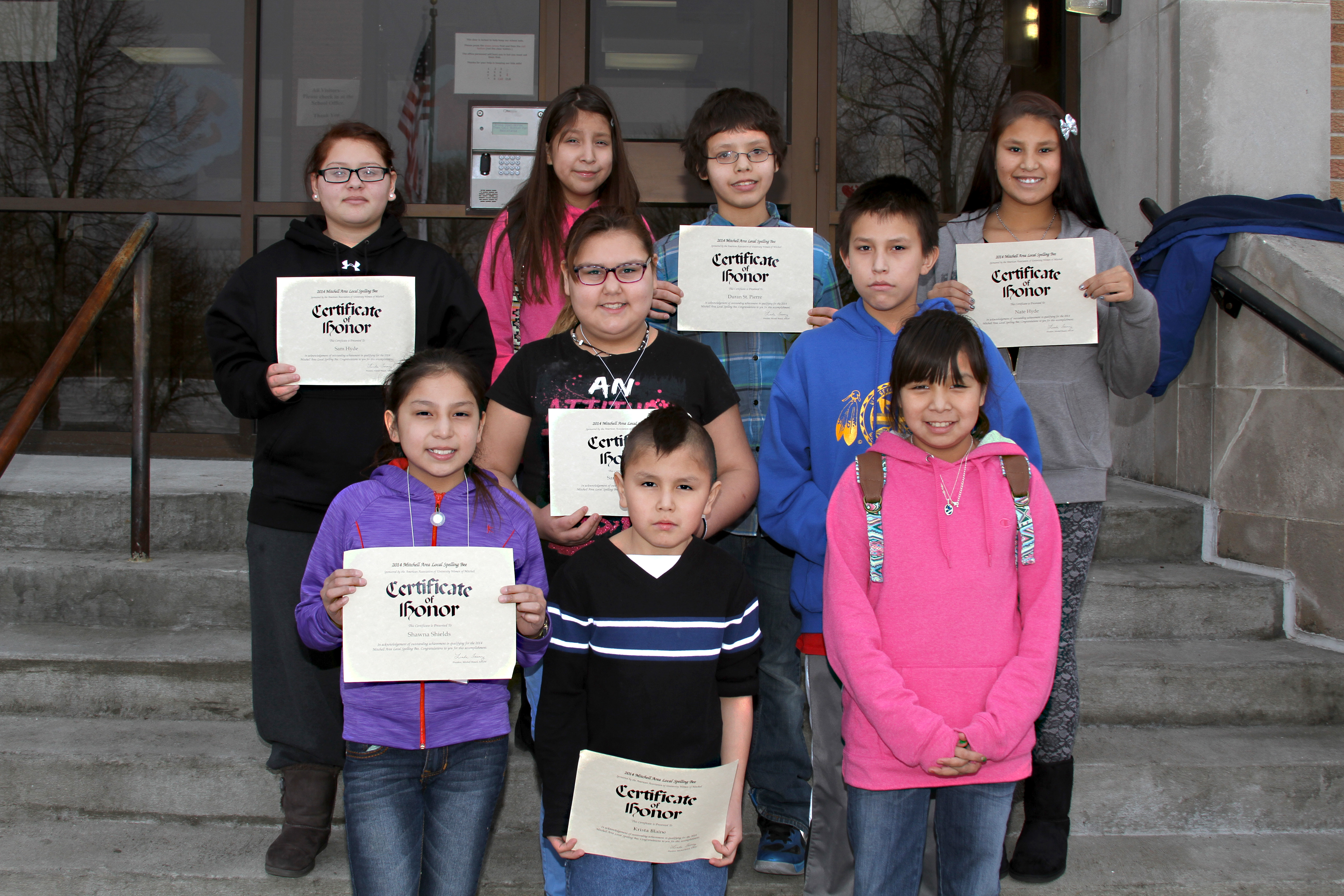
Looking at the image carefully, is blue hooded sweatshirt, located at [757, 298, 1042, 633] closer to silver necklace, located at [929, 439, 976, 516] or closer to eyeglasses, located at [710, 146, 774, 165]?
Answer: silver necklace, located at [929, 439, 976, 516]

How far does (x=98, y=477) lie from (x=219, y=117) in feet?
8.07

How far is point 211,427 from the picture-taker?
578 cm

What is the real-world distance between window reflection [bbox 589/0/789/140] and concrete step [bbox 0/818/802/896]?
162 inches

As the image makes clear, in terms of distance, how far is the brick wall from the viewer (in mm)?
4664

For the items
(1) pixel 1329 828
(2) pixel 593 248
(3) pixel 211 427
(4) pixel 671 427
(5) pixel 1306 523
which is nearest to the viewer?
(4) pixel 671 427

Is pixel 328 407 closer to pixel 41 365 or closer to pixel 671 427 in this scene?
pixel 671 427

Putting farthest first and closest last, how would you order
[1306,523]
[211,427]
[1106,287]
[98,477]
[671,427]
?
[211,427]
[98,477]
[1306,523]
[1106,287]
[671,427]

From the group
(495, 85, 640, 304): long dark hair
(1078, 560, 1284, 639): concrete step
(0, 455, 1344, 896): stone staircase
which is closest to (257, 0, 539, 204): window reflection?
(0, 455, 1344, 896): stone staircase

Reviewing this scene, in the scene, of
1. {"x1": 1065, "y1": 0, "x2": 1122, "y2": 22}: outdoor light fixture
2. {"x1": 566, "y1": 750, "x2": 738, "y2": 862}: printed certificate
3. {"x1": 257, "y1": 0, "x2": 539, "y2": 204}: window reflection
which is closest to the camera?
{"x1": 566, "y1": 750, "x2": 738, "y2": 862}: printed certificate

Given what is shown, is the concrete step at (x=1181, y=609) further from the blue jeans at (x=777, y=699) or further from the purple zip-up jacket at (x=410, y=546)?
the purple zip-up jacket at (x=410, y=546)

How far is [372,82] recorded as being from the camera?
5836 millimetres

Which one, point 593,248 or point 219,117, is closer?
point 593,248

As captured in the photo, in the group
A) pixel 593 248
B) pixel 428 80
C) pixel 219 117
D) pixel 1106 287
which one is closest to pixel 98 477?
pixel 219 117

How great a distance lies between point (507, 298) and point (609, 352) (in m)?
0.61
